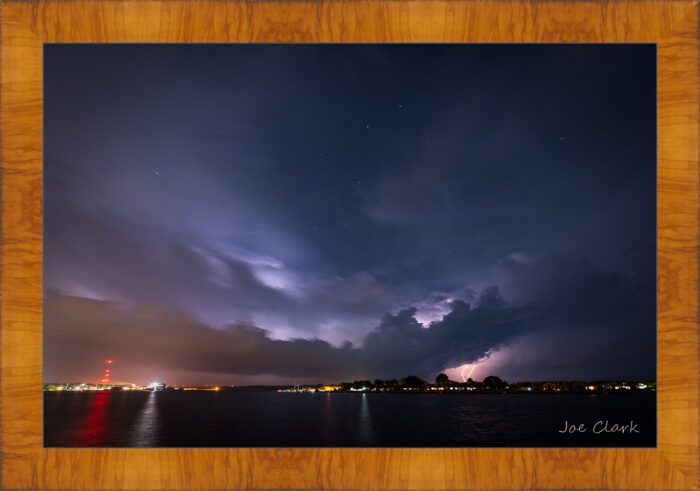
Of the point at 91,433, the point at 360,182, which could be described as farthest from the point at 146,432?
the point at 360,182

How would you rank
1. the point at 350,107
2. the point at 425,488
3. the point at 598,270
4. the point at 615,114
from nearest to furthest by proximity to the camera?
the point at 425,488 < the point at 615,114 < the point at 350,107 < the point at 598,270

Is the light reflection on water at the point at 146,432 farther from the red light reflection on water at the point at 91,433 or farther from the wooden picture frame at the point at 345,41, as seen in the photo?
the wooden picture frame at the point at 345,41

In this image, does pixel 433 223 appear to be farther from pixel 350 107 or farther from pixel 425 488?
pixel 425 488

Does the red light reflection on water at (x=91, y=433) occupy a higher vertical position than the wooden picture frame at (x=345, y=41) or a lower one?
lower

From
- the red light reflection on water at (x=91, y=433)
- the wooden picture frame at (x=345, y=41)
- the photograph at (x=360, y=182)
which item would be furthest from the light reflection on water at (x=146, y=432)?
the wooden picture frame at (x=345, y=41)

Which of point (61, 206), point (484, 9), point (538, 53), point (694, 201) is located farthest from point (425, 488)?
point (61, 206)

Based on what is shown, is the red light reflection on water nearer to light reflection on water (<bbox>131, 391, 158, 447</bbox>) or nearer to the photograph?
light reflection on water (<bbox>131, 391, 158, 447</bbox>)

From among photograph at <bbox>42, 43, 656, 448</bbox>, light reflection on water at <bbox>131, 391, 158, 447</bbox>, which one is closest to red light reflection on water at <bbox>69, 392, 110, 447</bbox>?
light reflection on water at <bbox>131, 391, 158, 447</bbox>

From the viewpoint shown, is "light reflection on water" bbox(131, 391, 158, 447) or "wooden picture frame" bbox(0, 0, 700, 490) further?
"light reflection on water" bbox(131, 391, 158, 447)

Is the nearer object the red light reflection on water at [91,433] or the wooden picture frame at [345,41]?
the wooden picture frame at [345,41]
